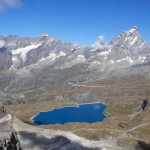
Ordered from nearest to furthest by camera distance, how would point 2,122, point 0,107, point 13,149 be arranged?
point 13,149, point 2,122, point 0,107

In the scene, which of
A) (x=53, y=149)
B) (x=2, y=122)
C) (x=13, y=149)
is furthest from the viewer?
(x=53, y=149)

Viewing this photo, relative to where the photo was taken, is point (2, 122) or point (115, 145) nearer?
point (2, 122)

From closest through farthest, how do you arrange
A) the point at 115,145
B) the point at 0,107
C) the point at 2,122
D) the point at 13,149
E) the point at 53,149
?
the point at 13,149 → the point at 2,122 → the point at 0,107 → the point at 53,149 → the point at 115,145

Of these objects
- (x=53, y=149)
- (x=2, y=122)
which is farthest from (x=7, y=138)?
(x=53, y=149)

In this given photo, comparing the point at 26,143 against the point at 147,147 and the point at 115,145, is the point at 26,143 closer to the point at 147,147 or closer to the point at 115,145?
the point at 115,145

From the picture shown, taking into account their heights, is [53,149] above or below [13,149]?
below

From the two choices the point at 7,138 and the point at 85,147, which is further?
the point at 85,147

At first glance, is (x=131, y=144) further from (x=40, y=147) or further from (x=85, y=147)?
(x=40, y=147)

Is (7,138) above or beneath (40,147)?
above

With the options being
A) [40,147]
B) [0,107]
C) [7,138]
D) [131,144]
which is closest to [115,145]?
[131,144]
